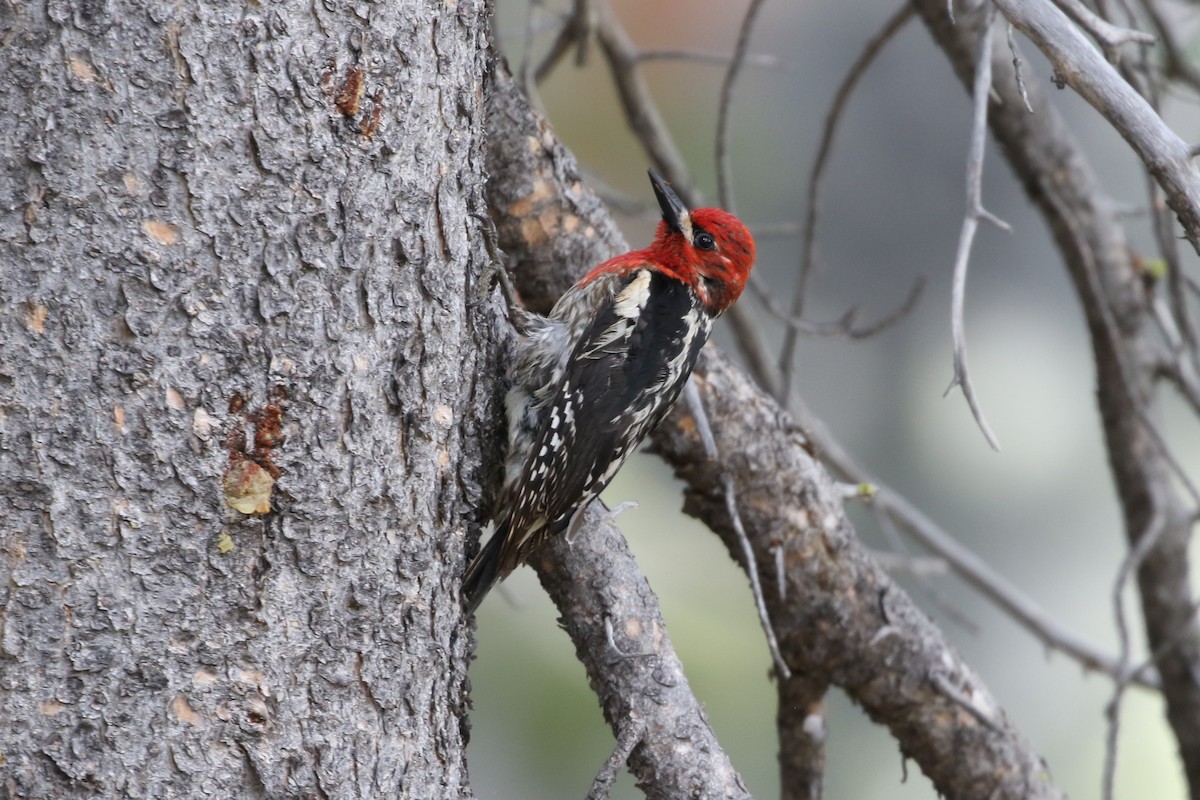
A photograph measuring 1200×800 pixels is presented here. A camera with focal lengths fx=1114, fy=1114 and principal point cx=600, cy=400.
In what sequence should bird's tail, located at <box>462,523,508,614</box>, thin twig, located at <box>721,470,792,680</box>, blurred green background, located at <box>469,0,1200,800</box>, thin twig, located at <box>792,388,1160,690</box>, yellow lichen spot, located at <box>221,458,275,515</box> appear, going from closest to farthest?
yellow lichen spot, located at <box>221,458,275,515</box> < bird's tail, located at <box>462,523,508,614</box> < thin twig, located at <box>721,470,792,680</box> < thin twig, located at <box>792,388,1160,690</box> < blurred green background, located at <box>469,0,1200,800</box>

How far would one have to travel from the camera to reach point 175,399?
1597 mm

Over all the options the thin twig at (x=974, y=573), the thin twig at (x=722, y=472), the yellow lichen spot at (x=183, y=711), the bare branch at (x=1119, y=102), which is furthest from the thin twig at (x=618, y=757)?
the thin twig at (x=974, y=573)

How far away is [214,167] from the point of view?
5.32 feet

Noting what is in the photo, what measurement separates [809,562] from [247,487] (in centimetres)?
179

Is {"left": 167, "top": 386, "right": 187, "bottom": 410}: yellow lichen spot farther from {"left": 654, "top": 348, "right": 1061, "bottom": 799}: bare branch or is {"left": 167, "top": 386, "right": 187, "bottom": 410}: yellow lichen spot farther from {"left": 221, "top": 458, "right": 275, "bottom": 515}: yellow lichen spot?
{"left": 654, "top": 348, "right": 1061, "bottom": 799}: bare branch

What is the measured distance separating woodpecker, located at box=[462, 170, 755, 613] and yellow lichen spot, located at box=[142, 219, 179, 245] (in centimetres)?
82

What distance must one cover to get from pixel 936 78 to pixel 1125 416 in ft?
16.1

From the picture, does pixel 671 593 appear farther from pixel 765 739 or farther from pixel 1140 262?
pixel 1140 262

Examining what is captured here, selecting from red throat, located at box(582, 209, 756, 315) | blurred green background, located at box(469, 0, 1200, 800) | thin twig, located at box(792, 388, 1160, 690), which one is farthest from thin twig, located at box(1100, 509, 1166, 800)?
blurred green background, located at box(469, 0, 1200, 800)

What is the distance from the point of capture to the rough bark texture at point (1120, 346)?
11.9ft

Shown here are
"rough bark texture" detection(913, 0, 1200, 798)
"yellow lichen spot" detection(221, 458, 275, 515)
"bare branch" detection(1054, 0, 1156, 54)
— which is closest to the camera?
"yellow lichen spot" detection(221, 458, 275, 515)

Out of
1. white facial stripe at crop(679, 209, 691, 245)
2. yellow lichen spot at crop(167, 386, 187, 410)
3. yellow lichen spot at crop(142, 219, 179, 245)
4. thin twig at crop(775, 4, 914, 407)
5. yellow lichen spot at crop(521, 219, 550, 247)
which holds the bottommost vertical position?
yellow lichen spot at crop(167, 386, 187, 410)

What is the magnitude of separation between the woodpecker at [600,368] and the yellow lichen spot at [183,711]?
0.58 meters

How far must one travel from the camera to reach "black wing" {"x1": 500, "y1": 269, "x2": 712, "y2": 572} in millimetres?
2297
